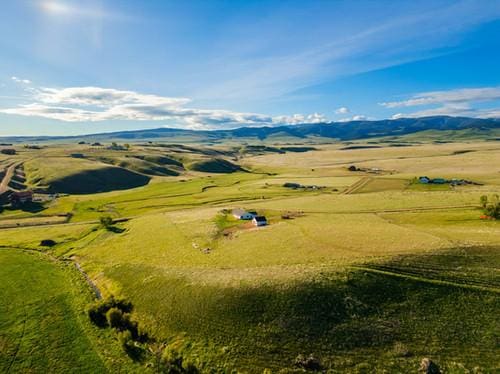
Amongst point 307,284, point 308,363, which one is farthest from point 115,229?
point 308,363

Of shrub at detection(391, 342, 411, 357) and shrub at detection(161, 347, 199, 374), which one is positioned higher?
shrub at detection(391, 342, 411, 357)

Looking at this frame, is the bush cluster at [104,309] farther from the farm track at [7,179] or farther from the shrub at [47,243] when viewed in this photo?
the farm track at [7,179]

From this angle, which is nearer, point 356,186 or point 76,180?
point 356,186

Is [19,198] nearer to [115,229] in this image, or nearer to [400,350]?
[115,229]

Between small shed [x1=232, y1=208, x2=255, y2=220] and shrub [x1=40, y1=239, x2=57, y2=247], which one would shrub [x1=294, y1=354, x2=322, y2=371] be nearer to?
small shed [x1=232, y1=208, x2=255, y2=220]

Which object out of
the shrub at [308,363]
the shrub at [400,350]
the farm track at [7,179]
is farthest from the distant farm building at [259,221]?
the farm track at [7,179]

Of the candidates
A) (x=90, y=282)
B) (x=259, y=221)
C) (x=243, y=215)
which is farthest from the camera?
(x=243, y=215)

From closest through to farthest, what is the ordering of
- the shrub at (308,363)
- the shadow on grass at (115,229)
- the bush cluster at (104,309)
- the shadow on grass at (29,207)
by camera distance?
1. the shrub at (308,363)
2. the bush cluster at (104,309)
3. the shadow on grass at (115,229)
4. the shadow on grass at (29,207)

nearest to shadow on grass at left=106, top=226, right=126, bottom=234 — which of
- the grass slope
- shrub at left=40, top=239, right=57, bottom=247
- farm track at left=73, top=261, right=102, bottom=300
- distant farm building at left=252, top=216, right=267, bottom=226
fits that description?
shrub at left=40, top=239, right=57, bottom=247

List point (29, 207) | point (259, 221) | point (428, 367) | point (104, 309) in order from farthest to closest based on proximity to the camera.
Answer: point (29, 207) < point (259, 221) < point (104, 309) < point (428, 367)

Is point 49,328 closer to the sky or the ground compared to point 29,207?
closer to the sky

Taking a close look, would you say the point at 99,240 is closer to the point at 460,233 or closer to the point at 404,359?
the point at 404,359

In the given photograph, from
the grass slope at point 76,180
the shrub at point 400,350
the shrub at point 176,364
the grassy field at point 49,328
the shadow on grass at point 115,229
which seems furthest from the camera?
the grass slope at point 76,180
